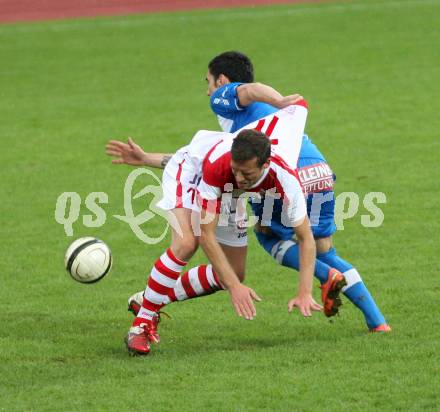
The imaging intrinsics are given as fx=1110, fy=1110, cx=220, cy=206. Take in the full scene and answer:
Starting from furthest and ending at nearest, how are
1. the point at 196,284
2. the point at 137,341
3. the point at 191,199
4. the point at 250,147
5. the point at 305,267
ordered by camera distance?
the point at 196,284
the point at 191,199
the point at 137,341
the point at 305,267
the point at 250,147

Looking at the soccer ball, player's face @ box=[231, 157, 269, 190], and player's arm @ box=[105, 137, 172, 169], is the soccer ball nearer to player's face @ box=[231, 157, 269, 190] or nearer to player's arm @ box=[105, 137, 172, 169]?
player's arm @ box=[105, 137, 172, 169]

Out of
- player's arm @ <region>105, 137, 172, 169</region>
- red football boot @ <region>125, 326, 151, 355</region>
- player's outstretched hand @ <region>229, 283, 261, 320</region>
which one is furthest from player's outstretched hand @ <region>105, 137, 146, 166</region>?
player's outstretched hand @ <region>229, 283, 261, 320</region>

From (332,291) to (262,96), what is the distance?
58.3 inches

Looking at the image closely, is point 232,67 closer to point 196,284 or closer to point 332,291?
point 196,284

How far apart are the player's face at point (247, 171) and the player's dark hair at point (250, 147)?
0.09 ft

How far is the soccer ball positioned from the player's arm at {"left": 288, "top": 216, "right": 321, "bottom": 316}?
162 centimetres

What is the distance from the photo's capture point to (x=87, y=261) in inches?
316

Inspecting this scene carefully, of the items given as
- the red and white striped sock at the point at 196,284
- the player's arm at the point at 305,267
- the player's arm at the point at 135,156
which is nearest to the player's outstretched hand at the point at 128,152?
the player's arm at the point at 135,156

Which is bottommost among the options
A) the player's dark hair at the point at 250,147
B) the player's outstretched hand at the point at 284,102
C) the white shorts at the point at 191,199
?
the white shorts at the point at 191,199

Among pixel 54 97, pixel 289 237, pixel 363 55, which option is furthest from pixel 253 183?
pixel 363 55

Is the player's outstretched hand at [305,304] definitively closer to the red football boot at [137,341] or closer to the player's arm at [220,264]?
the player's arm at [220,264]

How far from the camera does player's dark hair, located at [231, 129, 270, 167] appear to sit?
22.6 feet

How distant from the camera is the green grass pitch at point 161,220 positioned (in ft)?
22.4

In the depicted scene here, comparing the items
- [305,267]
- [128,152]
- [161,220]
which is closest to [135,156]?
[128,152]
